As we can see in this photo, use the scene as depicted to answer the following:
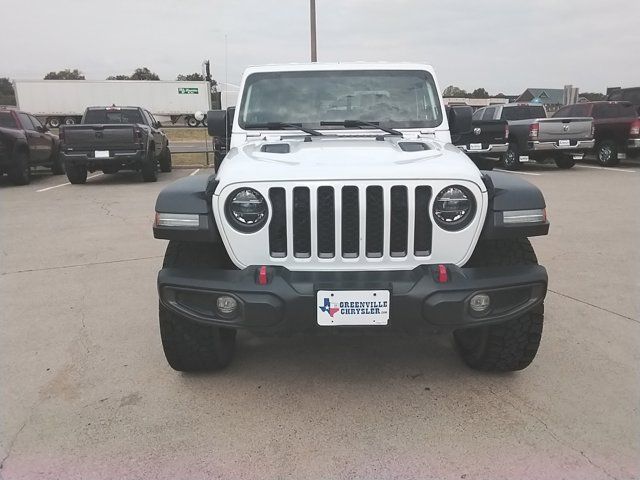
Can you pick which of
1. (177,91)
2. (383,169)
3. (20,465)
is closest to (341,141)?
(383,169)

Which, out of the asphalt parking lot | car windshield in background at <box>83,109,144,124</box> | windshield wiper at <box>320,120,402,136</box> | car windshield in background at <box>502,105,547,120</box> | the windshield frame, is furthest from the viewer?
car windshield in background at <box>502,105,547,120</box>

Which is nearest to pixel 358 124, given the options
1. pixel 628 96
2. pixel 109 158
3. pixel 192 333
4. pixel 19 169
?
pixel 192 333

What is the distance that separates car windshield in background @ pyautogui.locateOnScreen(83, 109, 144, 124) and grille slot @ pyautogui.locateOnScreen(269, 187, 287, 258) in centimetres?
1172

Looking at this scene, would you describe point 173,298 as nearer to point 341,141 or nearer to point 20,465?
point 20,465

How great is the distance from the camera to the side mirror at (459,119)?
3984mm

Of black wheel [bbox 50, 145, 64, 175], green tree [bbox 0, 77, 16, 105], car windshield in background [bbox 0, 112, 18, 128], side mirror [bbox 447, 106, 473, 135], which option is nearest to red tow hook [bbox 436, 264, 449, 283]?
side mirror [bbox 447, 106, 473, 135]

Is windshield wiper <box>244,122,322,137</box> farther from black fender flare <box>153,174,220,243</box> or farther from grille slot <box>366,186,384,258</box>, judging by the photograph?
grille slot <box>366,186,384,258</box>

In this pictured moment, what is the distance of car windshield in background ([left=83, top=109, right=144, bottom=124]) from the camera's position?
13.2 meters

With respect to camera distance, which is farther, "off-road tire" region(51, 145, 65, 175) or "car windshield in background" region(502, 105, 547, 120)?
"car windshield in background" region(502, 105, 547, 120)

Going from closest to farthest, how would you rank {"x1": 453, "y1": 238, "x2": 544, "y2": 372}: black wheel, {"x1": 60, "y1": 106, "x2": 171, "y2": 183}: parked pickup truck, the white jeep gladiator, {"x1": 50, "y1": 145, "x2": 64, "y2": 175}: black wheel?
the white jeep gladiator → {"x1": 453, "y1": 238, "x2": 544, "y2": 372}: black wheel → {"x1": 60, "y1": 106, "x2": 171, "y2": 183}: parked pickup truck → {"x1": 50, "y1": 145, "x2": 64, "y2": 175}: black wheel

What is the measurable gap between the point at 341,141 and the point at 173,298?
1498 millimetres

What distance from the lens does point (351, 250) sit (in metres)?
2.66

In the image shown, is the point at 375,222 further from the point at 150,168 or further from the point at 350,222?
the point at 150,168

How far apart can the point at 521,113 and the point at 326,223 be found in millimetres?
14580
